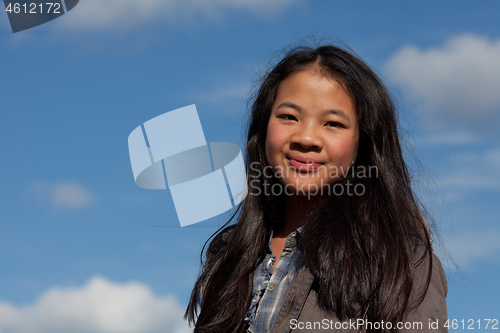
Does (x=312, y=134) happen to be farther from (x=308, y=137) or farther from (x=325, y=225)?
(x=325, y=225)

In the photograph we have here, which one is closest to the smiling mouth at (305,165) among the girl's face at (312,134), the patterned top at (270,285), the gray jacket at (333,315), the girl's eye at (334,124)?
the girl's face at (312,134)

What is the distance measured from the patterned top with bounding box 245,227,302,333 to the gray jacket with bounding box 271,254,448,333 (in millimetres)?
64

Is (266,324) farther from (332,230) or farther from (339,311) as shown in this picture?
(332,230)

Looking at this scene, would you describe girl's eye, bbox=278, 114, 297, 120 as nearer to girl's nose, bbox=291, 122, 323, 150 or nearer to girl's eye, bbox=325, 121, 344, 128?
girl's nose, bbox=291, 122, 323, 150

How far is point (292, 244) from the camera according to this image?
3.39m

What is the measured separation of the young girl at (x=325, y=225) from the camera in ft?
9.85

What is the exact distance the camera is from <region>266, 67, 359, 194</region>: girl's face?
10.7ft

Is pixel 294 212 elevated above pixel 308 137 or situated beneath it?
situated beneath

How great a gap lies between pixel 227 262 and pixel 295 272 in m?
0.59

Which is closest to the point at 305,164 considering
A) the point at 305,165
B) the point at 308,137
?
the point at 305,165

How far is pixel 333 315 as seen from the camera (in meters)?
3.02

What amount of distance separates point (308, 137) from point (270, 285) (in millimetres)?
918

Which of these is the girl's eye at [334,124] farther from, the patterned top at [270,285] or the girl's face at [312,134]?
the patterned top at [270,285]

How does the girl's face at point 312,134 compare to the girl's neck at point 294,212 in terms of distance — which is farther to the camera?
the girl's neck at point 294,212
